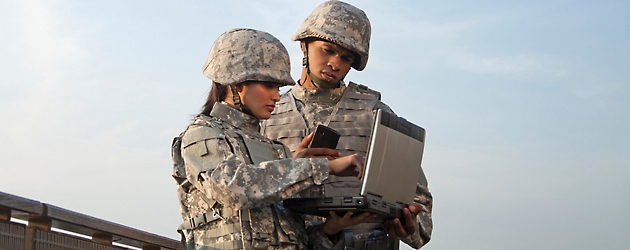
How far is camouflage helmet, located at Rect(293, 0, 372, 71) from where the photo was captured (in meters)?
7.83

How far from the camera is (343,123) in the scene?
7789 millimetres

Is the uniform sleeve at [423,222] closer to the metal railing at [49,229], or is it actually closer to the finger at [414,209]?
the finger at [414,209]

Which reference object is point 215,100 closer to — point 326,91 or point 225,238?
point 225,238

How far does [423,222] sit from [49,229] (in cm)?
267

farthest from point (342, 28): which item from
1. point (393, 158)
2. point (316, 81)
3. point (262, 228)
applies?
point (262, 228)

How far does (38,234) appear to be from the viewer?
5.51m

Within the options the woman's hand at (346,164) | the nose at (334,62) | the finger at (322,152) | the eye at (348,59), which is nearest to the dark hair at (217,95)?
the finger at (322,152)

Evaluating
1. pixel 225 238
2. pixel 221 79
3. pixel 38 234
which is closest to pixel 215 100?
pixel 221 79

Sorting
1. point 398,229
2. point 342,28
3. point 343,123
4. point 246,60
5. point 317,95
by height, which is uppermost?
point 342,28

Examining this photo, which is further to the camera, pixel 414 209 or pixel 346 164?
pixel 414 209

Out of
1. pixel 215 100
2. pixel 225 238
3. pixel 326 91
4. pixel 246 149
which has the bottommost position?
pixel 225 238

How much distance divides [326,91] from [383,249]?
1.52 m

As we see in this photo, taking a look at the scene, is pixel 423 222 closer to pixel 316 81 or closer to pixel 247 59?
pixel 316 81

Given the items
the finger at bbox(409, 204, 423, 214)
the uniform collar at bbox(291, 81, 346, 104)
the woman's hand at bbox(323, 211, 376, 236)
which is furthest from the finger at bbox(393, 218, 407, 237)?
the uniform collar at bbox(291, 81, 346, 104)
